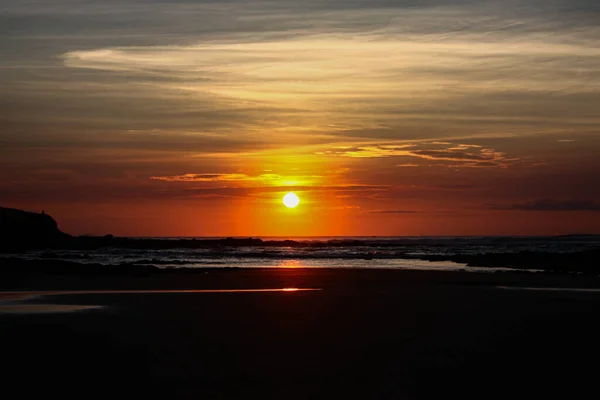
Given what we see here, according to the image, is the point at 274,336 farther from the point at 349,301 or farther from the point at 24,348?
the point at 349,301

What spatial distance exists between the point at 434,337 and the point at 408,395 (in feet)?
20.9

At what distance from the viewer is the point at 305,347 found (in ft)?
57.2

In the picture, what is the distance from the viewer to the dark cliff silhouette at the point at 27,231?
3858 inches

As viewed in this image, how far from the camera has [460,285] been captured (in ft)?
125

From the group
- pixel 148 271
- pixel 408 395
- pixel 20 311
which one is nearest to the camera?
pixel 408 395

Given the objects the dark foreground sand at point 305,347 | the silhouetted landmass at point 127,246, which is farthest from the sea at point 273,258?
the dark foreground sand at point 305,347

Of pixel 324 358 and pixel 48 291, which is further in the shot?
pixel 48 291

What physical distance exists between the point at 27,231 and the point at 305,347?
94023 millimetres

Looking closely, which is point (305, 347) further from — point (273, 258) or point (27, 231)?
point (27, 231)

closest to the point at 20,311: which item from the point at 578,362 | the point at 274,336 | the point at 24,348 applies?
the point at 24,348

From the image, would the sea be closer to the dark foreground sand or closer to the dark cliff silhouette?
the dark cliff silhouette

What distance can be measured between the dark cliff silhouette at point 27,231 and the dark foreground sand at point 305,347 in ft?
237

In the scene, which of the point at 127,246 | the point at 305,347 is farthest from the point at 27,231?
the point at 305,347

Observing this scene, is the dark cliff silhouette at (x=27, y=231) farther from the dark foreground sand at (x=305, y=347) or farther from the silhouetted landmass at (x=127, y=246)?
the dark foreground sand at (x=305, y=347)
